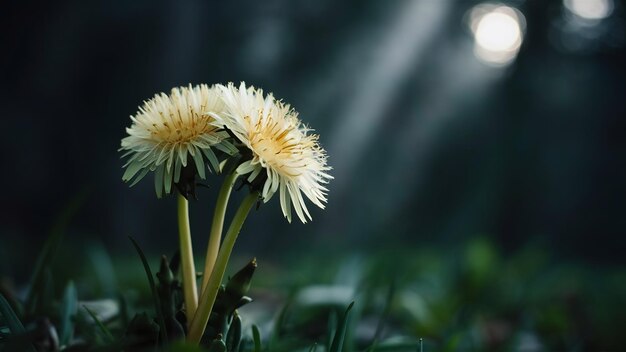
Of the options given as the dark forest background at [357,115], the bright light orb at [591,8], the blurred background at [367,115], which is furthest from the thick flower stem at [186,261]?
the bright light orb at [591,8]

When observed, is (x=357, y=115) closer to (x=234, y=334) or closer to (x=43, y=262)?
(x=43, y=262)

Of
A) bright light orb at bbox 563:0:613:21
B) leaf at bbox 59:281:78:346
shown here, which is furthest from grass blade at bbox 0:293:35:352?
bright light orb at bbox 563:0:613:21

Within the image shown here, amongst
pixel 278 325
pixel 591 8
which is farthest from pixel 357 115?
pixel 278 325

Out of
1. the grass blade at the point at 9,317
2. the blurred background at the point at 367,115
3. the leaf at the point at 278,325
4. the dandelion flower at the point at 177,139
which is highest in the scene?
the blurred background at the point at 367,115

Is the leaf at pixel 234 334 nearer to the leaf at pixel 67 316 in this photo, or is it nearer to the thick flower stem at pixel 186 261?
the thick flower stem at pixel 186 261

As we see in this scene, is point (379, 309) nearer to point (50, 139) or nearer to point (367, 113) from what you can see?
point (50, 139)

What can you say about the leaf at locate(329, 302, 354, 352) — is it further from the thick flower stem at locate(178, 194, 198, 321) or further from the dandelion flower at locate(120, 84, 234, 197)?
the dandelion flower at locate(120, 84, 234, 197)
